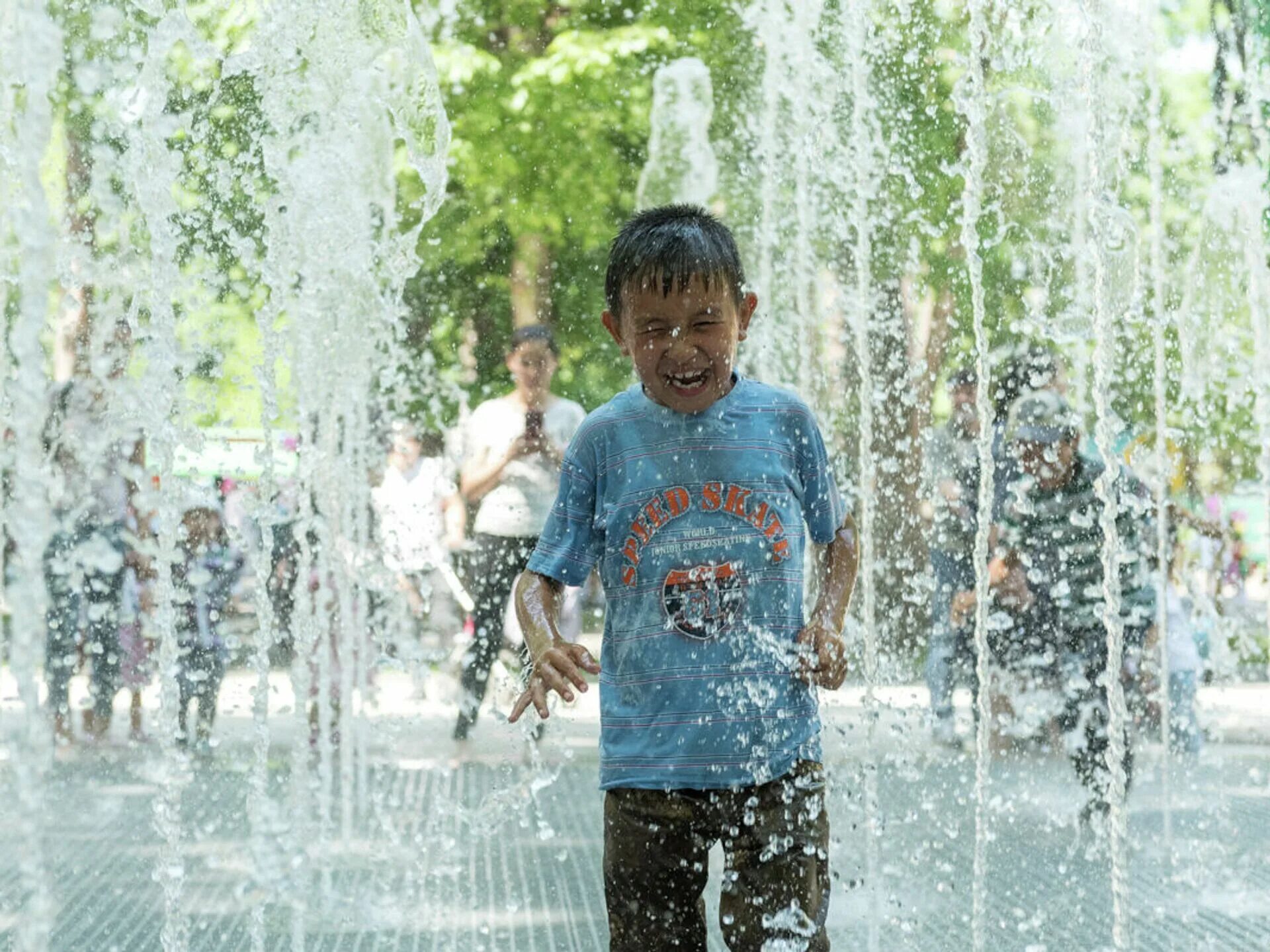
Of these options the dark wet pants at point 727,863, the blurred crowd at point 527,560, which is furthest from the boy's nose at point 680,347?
the blurred crowd at point 527,560

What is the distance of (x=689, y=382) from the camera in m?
2.39

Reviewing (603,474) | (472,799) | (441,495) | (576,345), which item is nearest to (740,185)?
(576,345)

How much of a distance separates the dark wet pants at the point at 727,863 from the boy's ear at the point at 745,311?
0.60m

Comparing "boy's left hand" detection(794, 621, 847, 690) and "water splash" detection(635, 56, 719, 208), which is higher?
"water splash" detection(635, 56, 719, 208)

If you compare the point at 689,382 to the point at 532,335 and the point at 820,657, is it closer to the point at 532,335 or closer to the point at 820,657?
the point at 820,657

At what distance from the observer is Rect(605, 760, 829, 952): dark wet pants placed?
2.31m

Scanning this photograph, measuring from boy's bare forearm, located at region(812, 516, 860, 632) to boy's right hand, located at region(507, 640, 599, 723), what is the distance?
335 millimetres

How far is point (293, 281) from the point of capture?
679cm

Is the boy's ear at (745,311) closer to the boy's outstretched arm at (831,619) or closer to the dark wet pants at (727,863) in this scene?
the boy's outstretched arm at (831,619)

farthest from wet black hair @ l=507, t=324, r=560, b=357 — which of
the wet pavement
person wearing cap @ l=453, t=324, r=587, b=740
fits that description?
the wet pavement

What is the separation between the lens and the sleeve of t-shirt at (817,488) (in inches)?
97.3

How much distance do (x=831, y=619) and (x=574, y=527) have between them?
0.38m

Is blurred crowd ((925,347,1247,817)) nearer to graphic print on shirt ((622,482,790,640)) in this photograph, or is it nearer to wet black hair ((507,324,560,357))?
wet black hair ((507,324,560,357))

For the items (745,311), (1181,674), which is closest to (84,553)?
(1181,674)
